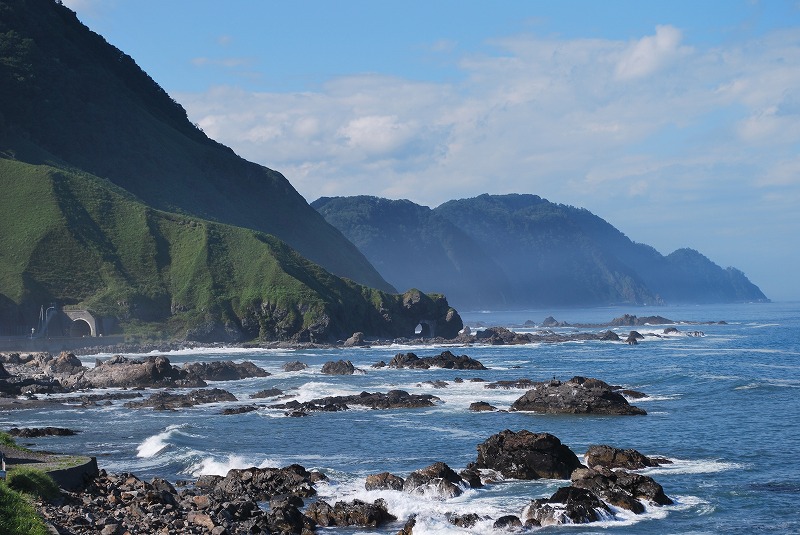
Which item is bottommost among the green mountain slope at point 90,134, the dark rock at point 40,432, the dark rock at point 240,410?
the dark rock at point 240,410

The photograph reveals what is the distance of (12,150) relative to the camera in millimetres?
156125

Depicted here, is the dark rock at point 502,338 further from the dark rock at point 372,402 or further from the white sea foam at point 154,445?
the white sea foam at point 154,445

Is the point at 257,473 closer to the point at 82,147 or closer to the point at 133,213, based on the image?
the point at 133,213

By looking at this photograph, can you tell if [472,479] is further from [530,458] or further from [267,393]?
[267,393]

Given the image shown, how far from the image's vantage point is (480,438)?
4294 centimetres

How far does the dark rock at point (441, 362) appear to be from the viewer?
85.7m

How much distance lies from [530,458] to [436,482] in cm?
512

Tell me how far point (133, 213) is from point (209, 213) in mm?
37362

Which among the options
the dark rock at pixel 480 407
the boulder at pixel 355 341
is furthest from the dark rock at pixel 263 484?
the boulder at pixel 355 341

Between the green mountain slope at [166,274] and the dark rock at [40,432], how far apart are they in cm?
7720

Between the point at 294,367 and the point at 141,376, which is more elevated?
the point at 141,376

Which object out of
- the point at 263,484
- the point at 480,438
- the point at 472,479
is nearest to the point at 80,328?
the point at 480,438

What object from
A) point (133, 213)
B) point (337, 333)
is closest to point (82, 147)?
point (133, 213)

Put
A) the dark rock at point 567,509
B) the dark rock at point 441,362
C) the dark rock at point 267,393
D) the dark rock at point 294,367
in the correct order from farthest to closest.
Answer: the dark rock at point 441,362, the dark rock at point 294,367, the dark rock at point 267,393, the dark rock at point 567,509
